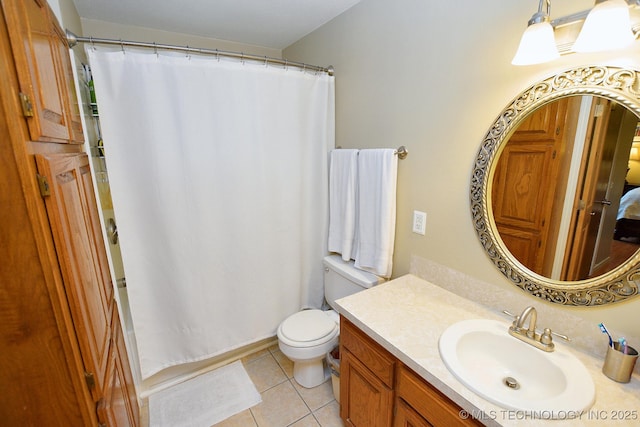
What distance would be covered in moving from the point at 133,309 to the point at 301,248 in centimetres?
109

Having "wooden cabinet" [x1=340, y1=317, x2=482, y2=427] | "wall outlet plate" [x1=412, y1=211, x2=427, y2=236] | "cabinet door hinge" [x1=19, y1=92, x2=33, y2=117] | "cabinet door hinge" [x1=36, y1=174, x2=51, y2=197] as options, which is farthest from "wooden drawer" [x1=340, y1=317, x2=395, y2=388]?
"cabinet door hinge" [x1=19, y1=92, x2=33, y2=117]

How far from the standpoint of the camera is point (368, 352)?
122cm

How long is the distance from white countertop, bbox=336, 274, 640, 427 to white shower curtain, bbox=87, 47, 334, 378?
0.82 meters

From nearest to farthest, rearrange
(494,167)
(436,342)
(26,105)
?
1. (26,105)
2. (436,342)
3. (494,167)

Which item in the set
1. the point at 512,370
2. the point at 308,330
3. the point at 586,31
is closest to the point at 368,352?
the point at 512,370

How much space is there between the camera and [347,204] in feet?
6.16

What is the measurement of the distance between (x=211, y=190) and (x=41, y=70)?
1.00 meters

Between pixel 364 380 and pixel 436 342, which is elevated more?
pixel 436 342

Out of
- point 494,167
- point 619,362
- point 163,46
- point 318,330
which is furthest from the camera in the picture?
point 318,330

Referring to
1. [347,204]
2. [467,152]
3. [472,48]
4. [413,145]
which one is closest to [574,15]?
[472,48]

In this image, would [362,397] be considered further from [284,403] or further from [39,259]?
[39,259]

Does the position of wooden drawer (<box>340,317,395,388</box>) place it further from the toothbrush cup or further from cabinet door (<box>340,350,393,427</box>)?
the toothbrush cup

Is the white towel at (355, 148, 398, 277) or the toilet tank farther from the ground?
the white towel at (355, 148, 398, 277)

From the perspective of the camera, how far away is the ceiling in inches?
65.6
